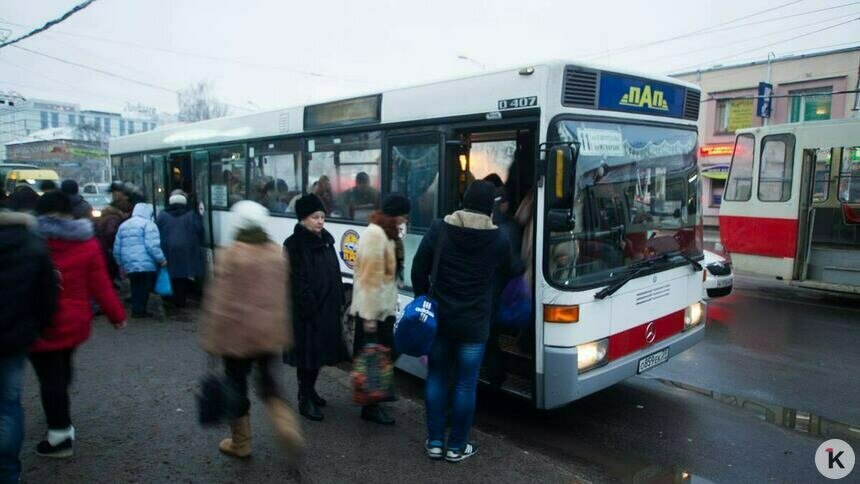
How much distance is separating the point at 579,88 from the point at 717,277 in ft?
22.3

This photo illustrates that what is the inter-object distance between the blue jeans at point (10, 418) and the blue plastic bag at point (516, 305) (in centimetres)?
321

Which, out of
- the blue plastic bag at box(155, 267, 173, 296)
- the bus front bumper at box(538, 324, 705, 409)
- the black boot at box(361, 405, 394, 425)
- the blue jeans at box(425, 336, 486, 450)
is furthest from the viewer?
the blue plastic bag at box(155, 267, 173, 296)

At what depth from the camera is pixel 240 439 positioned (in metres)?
4.13

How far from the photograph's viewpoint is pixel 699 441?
4.88 metres

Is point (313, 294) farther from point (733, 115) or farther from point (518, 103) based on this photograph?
point (733, 115)

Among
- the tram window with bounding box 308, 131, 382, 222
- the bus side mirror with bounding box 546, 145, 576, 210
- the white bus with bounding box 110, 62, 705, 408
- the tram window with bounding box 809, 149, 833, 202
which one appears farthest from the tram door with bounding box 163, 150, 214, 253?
the tram window with bounding box 809, 149, 833, 202

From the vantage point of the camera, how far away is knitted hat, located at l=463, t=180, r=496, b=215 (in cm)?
406

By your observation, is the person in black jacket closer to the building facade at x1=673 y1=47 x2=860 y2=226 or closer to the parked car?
the parked car

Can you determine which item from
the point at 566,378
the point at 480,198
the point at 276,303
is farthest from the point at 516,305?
the point at 276,303

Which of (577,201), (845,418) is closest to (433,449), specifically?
(577,201)

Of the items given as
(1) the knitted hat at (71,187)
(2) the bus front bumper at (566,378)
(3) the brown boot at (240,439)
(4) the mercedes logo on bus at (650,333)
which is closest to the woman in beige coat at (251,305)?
(3) the brown boot at (240,439)

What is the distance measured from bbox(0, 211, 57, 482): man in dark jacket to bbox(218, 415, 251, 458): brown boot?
124 cm

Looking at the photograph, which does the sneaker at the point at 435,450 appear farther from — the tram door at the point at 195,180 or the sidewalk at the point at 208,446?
the tram door at the point at 195,180

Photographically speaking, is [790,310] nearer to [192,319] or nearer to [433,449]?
[433,449]
